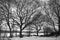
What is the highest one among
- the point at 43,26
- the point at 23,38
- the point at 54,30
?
the point at 43,26

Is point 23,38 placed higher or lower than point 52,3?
lower

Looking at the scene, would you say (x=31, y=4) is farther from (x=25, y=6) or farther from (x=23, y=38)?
(x=23, y=38)

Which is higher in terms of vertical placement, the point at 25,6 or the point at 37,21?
the point at 25,6

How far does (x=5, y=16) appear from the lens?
2.26 m

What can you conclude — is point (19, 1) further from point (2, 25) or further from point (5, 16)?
point (2, 25)

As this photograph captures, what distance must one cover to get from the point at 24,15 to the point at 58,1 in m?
1.37

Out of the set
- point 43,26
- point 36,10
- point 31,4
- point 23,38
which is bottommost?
point 23,38

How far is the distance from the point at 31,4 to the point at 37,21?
0.66 m

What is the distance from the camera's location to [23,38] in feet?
7.21

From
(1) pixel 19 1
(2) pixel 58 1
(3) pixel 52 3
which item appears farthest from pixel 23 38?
(2) pixel 58 1

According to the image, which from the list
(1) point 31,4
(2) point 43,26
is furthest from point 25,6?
(2) point 43,26

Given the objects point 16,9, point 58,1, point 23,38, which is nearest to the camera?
point 23,38

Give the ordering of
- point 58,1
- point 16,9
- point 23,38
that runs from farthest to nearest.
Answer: point 58,1 < point 16,9 < point 23,38

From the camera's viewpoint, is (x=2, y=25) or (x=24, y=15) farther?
(x=24, y=15)
